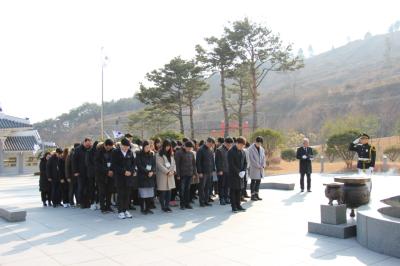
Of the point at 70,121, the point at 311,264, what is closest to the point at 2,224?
the point at 311,264

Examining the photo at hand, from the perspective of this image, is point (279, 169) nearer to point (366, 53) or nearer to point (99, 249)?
point (99, 249)

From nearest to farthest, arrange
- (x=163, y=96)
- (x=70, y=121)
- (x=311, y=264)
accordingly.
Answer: (x=311, y=264)
(x=163, y=96)
(x=70, y=121)

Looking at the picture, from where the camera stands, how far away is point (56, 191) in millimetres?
10750

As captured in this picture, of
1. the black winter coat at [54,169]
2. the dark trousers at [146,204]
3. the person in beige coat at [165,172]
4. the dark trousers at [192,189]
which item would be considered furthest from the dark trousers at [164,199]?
the black winter coat at [54,169]

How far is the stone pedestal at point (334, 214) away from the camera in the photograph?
639cm

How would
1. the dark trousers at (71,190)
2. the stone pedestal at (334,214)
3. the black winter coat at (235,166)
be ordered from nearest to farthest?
the stone pedestal at (334,214)
the black winter coat at (235,166)
the dark trousers at (71,190)

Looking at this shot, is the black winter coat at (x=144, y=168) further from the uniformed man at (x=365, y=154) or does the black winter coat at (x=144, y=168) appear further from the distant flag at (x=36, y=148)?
the distant flag at (x=36, y=148)

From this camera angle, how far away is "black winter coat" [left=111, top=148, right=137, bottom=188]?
8.45 meters

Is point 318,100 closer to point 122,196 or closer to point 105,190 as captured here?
point 105,190

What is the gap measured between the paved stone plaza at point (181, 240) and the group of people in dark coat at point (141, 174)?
0.45 m

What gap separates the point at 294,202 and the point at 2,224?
21.1 ft

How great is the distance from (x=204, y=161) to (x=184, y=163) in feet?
1.66

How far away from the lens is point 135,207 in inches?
393

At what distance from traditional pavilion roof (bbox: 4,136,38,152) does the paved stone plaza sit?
1053 inches
